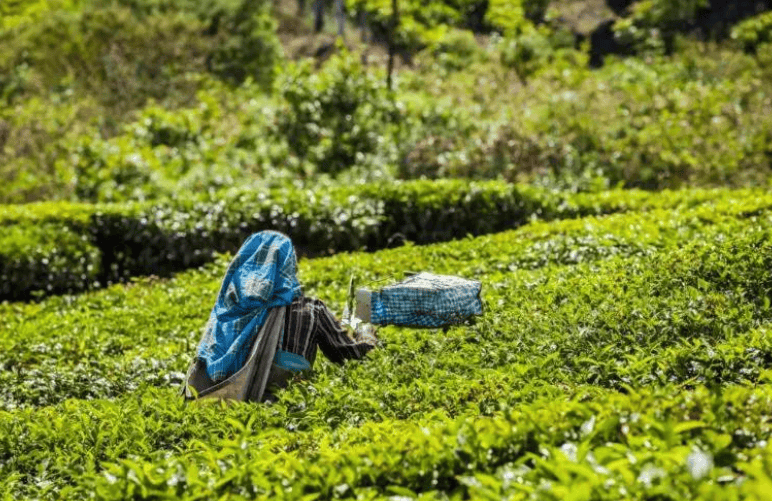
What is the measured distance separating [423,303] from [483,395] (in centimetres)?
135

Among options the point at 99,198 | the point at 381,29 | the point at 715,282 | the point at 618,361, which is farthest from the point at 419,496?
the point at 381,29

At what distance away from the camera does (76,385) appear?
20.6ft

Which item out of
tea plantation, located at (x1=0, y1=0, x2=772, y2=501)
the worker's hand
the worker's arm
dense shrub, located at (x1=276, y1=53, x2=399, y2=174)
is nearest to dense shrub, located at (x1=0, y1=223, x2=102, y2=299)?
tea plantation, located at (x1=0, y1=0, x2=772, y2=501)

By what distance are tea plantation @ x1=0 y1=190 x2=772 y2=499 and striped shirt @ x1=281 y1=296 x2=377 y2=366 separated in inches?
5.5

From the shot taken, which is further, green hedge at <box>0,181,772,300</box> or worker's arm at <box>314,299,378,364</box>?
green hedge at <box>0,181,772,300</box>

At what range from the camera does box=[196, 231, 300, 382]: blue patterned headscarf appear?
5082mm

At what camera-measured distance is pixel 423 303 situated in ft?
18.9

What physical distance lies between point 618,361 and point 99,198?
31.9ft

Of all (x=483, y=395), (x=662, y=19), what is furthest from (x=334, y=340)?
(x=662, y=19)

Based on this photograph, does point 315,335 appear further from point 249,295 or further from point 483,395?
point 483,395

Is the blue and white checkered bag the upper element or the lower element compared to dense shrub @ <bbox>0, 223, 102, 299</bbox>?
upper

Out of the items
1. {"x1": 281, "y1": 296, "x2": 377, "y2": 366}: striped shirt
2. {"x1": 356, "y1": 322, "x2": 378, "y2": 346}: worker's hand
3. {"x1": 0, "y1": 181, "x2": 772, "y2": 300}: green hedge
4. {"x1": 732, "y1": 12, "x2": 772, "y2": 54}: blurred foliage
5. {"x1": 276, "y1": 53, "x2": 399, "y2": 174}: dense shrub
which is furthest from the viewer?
{"x1": 732, "y1": 12, "x2": 772, "y2": 54}: blurred foliage

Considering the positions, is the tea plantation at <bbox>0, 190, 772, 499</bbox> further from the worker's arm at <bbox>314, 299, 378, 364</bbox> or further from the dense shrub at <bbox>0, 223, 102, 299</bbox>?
the dense shrub at <bbox>0, 223, 102, 299</bbox>

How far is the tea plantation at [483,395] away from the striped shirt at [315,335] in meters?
0.14
